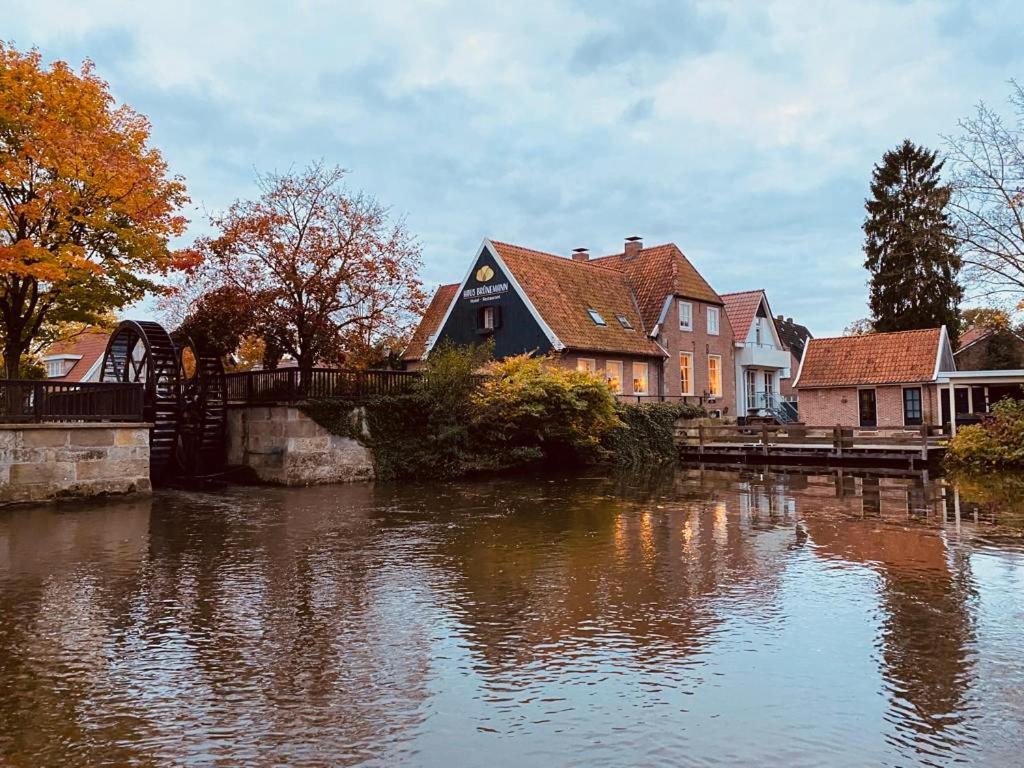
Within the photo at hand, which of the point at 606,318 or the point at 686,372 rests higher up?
the point at 606,318

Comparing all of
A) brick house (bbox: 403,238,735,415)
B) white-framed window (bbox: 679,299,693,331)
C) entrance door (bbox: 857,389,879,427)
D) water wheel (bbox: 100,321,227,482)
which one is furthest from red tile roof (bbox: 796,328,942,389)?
water wheel (bbox: 100,321,227,482)

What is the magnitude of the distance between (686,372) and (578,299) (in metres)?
6.68

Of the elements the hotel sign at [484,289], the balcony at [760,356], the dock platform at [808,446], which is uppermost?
the hotel sign at [484,289]

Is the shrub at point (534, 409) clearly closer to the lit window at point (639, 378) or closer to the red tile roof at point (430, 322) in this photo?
the lit window at point (639, 378)

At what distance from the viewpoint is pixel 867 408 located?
36.6 metres

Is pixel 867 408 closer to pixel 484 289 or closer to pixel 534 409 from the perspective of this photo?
pixel 484 289

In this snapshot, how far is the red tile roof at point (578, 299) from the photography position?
3206 cm

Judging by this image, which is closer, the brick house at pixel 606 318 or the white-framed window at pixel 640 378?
the brick house at pixel 606 318

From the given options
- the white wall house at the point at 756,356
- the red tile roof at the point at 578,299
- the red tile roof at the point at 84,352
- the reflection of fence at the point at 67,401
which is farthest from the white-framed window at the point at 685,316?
the red tile roof at the point at 84,352

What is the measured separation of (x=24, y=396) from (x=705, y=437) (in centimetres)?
2350

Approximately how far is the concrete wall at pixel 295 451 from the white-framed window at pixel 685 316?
1880 cm

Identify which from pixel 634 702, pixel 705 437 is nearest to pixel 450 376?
pixel 705 437

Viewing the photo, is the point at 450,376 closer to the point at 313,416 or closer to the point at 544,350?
the point at 313,416

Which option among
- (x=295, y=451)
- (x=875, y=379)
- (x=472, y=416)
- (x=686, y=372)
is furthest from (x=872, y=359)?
(x=295, y=451)
